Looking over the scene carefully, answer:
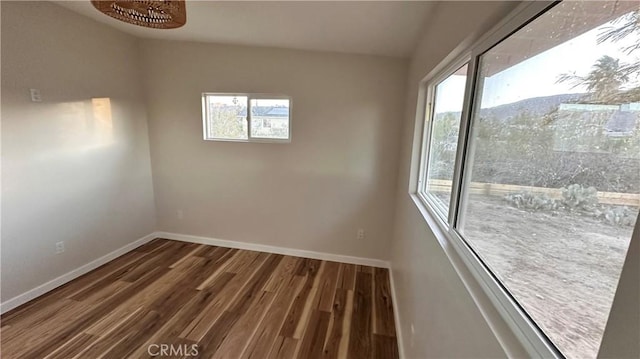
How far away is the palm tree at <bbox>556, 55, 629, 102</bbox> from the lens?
1.61 ft

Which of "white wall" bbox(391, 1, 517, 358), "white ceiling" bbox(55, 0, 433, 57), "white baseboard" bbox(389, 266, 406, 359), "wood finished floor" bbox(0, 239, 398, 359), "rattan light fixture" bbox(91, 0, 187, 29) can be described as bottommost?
"wood finished floor" bbox(0, 239, 398, 359)

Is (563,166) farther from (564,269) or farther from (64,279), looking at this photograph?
(64,279)

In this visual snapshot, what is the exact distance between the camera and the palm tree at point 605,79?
491 mm

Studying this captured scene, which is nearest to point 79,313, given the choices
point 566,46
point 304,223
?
point 304,223

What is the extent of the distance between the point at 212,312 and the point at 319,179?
5.58 feet

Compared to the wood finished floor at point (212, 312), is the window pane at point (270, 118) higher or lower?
higher

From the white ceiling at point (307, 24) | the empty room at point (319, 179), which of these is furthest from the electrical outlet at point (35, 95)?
the white ceiling at point (307, 24)

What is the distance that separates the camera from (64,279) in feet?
8.59

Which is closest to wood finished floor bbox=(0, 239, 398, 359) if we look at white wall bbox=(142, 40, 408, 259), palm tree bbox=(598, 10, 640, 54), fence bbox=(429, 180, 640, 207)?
white wall bbox=(142, 40, 408, 259)

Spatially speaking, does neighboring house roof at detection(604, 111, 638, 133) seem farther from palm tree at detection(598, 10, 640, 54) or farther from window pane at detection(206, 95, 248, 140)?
window pane at detection(206, 95, 248, 140)

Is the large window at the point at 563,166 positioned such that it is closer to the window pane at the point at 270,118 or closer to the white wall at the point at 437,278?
the white wall at the point at 437,278

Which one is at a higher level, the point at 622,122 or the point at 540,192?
the point at 622,122

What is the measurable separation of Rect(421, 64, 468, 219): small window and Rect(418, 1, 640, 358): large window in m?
0.40

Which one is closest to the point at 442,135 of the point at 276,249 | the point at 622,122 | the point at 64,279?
the point at 622,122
